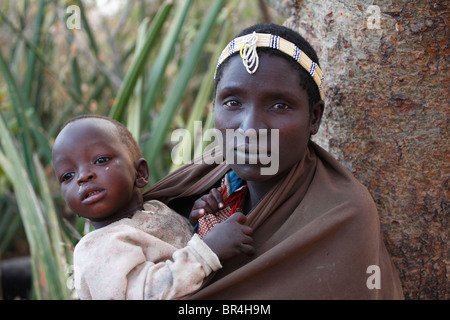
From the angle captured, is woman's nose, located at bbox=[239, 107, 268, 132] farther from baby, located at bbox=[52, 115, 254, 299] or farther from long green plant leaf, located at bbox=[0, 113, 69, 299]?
long green plant leaf, located at bbox=[0, 113, 69, 299]

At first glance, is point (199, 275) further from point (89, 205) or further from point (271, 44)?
point (271, 44)

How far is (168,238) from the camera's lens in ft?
5.35

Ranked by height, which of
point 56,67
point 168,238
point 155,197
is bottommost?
point 168,238

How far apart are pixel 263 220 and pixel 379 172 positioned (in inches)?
22.6

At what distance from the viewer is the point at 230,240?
4.75 ft

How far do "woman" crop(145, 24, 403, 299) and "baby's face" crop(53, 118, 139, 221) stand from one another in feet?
1.19

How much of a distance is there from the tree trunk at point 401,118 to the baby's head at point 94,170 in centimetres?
86

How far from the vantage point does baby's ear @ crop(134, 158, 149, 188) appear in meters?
1.71

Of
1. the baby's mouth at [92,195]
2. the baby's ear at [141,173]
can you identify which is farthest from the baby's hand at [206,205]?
the baby's mouth at [92,195]

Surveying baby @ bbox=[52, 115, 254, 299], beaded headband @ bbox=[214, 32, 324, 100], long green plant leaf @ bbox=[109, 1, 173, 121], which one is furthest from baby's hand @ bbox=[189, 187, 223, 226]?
long green plant leaf @ bbox=[109, 1, 173, 121]

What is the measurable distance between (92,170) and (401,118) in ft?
3.68

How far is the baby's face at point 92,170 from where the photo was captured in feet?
5.11

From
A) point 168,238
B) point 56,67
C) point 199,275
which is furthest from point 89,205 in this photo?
point 56,67

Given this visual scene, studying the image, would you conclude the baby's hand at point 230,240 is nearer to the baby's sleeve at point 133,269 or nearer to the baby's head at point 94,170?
the baby's sleeve at point 133,269
